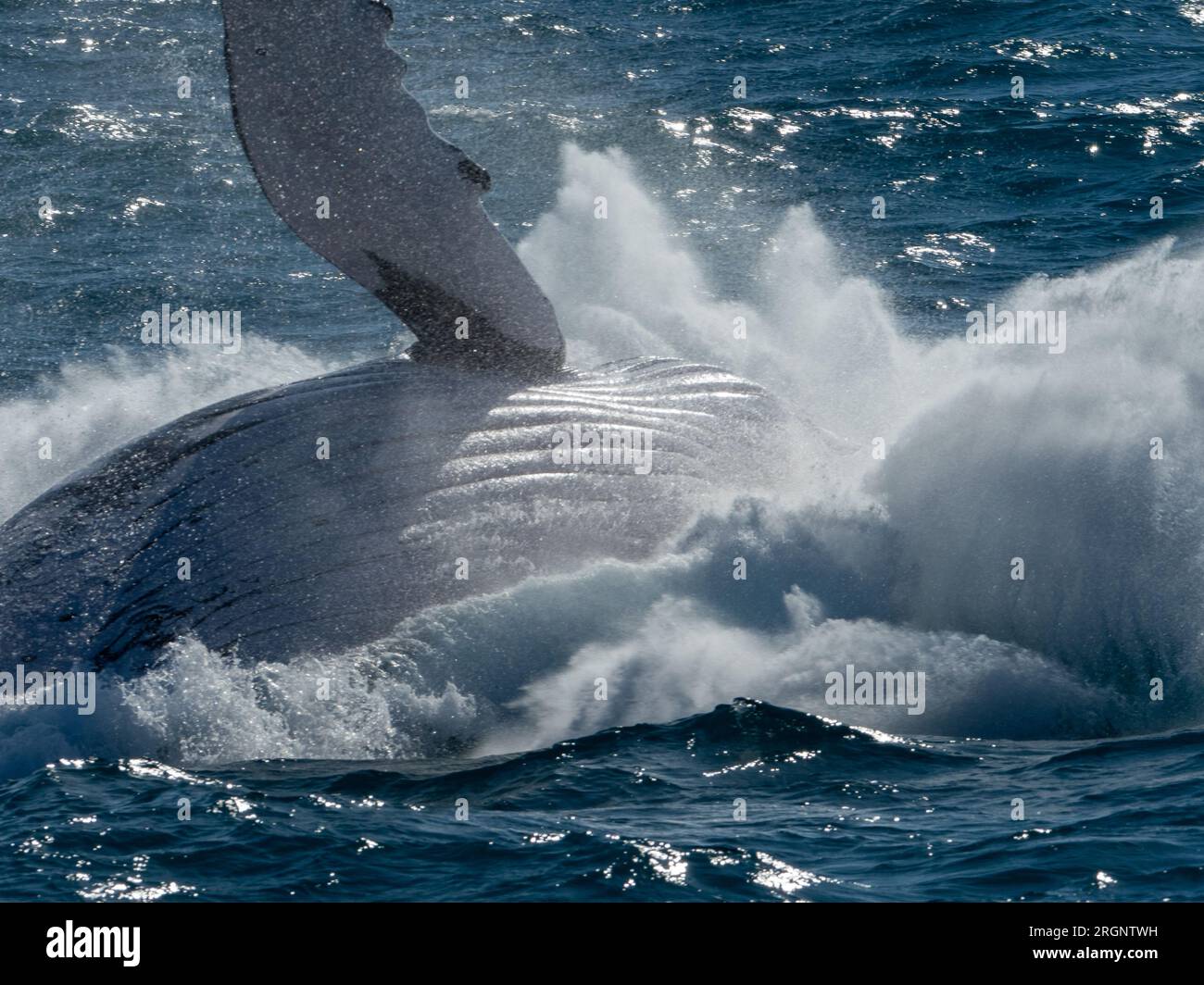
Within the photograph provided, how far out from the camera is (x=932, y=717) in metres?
10.7

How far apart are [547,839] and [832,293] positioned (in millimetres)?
12733

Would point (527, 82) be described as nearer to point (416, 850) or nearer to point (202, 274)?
point (202, 274)

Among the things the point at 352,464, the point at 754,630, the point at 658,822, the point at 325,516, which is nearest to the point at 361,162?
the point at 352,464

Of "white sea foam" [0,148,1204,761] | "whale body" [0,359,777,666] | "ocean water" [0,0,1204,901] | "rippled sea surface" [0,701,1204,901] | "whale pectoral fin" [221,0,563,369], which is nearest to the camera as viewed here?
"rippled sea surface" [0,701,1204,901]

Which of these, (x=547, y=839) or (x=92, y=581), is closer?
(x=547, y=839)

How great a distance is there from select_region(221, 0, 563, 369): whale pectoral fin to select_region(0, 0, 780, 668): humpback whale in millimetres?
14

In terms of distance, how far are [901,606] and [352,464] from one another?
160 inches

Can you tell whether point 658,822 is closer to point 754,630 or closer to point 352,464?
point 754,630

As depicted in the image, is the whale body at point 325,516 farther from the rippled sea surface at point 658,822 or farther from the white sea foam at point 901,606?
the rippled sea surface at point 658,822

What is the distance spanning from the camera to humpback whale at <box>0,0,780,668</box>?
10.4 m

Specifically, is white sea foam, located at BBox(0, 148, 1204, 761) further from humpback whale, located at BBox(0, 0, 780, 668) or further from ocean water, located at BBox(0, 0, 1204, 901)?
humpback whale, located at BBox(0, 0, 780, 668)

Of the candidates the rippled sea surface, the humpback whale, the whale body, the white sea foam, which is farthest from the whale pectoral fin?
the rippled sea surface

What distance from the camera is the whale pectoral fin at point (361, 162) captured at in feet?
36.8
